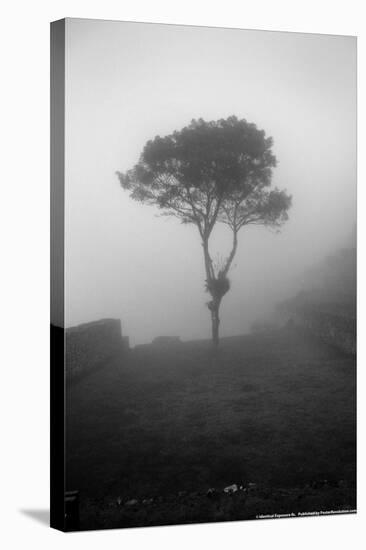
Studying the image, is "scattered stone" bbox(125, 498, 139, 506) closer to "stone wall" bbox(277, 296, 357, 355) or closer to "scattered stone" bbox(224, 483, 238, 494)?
"scattered stone" bbox(224, 483, 238, 494)

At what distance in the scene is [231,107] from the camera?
8.97 m

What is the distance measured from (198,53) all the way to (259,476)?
4280 millimetres

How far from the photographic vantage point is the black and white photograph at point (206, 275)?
8.51 m

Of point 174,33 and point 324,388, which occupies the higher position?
point 174,33

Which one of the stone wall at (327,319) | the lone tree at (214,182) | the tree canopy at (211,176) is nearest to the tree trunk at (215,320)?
the lone tree at (214,182)

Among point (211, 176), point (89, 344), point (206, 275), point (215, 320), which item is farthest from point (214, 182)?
point (89, 344)

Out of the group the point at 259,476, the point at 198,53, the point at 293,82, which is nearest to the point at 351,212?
the point at 293,82

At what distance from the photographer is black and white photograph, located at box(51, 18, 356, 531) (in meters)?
8.51

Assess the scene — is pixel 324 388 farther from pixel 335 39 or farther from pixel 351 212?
pixel 335 39

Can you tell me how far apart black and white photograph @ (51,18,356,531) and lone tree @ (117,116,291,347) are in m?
0.02

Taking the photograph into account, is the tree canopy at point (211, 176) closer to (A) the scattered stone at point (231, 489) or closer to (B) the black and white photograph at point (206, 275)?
(B) the black and white photograph at point (206, 275)

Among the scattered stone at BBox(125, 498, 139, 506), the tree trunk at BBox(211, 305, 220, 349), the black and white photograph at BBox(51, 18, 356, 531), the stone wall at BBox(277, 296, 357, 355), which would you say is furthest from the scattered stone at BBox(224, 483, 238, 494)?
the stone wall at BBox(277, 296, 357, 355)

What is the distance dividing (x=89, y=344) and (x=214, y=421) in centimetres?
150

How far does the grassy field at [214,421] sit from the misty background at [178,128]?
39cm
